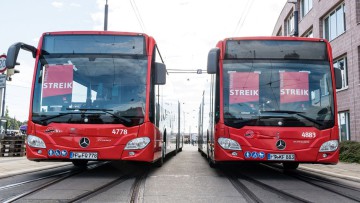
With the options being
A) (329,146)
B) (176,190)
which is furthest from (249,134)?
(176,190)

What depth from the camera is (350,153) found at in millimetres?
17281

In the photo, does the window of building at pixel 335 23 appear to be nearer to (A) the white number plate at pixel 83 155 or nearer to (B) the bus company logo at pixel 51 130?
(A) the white number plate at pixel 83 155

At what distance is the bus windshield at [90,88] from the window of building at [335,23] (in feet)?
55.8

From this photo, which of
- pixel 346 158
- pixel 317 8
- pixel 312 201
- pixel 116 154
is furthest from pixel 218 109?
pixel 317 8

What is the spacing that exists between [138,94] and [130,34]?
4.79 feet

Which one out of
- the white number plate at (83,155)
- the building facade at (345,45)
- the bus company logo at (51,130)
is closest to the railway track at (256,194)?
the white number plate at (83,155)

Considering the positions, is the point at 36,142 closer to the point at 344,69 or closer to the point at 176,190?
the point at 176,190

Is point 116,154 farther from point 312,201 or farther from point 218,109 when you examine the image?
point 312,201

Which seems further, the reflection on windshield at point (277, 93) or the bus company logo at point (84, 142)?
the reflection on windshield at point (277, 93)

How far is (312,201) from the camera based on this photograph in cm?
600

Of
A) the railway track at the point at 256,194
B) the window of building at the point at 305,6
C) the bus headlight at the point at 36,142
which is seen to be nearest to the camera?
the railway track at the point at 256,194

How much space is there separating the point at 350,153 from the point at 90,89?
1256 cm

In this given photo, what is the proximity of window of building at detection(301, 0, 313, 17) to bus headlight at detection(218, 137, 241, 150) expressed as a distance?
74.3ft

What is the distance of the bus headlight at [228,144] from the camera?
8.69 meters
